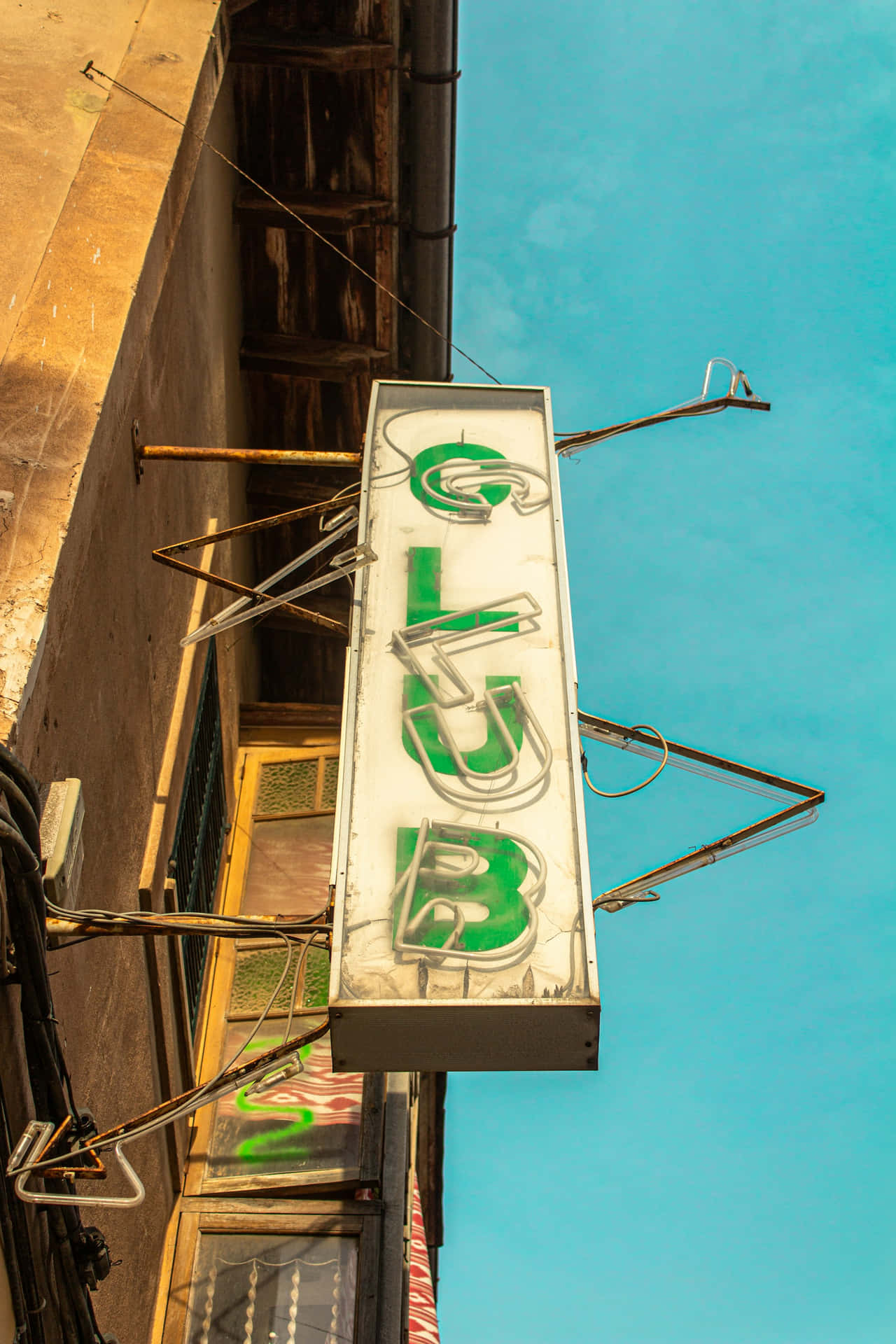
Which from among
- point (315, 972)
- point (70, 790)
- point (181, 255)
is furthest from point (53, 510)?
point (315, 972)

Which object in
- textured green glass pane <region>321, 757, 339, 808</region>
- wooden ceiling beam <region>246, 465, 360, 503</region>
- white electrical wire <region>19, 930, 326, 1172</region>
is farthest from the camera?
wooden ceiling beam <region>246, 465, 360, 503</region>

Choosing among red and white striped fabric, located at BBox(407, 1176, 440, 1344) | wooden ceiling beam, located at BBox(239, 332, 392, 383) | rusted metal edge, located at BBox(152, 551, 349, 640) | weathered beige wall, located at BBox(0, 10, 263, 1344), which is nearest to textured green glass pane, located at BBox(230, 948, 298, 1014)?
weathered beige wall, located at BBox(0, 10, 263, 1344)

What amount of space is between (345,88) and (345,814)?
26.4 feet

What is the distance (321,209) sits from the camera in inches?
472

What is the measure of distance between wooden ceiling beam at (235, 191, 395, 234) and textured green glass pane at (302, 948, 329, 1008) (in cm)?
698

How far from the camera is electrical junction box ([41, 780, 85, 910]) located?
212 inches

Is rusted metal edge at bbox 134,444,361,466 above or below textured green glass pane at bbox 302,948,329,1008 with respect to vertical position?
above

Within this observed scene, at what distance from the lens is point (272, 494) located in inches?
548

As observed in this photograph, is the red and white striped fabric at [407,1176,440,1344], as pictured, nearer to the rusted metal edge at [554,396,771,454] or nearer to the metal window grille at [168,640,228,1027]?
the metal window grille at [168,640,228,1027]

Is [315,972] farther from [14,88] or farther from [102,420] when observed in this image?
[14,88]

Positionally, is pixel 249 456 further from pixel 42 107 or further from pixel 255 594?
pixel 42 107

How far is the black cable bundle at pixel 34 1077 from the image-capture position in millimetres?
5023

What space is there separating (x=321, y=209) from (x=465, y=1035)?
900cm

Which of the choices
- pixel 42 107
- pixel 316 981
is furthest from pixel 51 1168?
pixel 42 107
